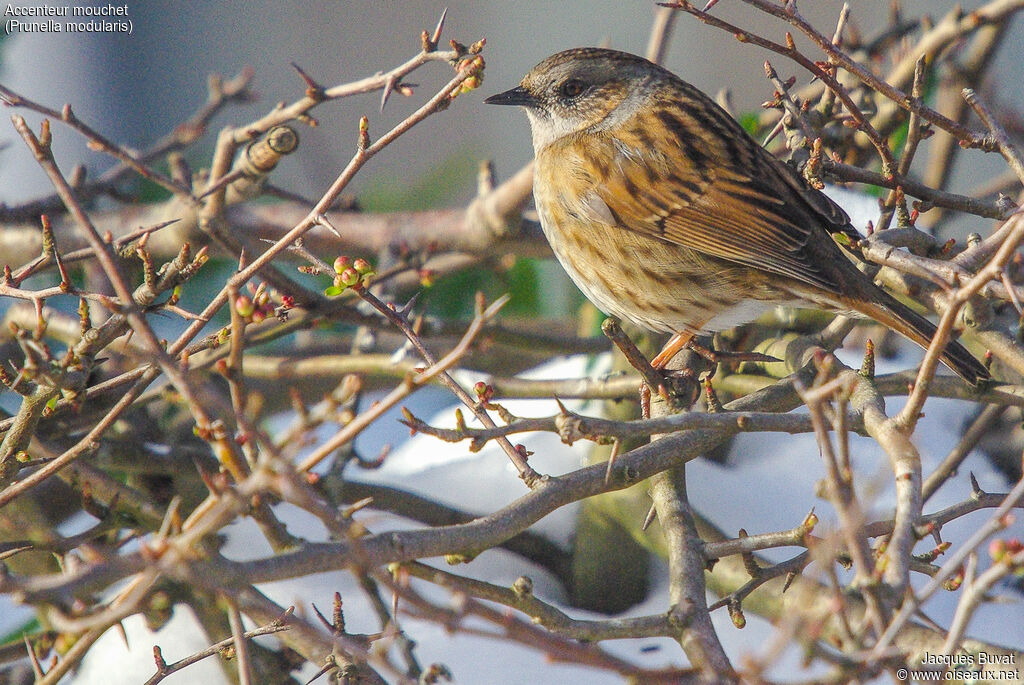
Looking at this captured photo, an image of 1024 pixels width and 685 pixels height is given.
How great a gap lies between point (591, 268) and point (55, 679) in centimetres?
154

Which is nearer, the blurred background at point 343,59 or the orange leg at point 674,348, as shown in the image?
the orange leg at point 674,348

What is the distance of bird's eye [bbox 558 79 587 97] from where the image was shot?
2748 mm

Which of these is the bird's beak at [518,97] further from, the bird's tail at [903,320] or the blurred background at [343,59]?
the blurred background at [343,59]

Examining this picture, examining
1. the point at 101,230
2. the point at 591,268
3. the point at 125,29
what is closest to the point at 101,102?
the point at 125,29

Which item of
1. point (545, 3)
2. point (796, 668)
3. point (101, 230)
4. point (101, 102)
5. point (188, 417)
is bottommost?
point (796, 668)

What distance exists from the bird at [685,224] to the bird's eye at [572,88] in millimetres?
212

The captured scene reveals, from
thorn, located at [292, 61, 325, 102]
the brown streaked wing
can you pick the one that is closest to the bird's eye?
the brown streaked wing

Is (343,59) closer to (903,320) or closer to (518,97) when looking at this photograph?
(518,97)

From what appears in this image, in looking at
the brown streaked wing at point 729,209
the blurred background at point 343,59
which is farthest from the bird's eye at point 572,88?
the blurred background at point 343,59

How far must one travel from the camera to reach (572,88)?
108 inches

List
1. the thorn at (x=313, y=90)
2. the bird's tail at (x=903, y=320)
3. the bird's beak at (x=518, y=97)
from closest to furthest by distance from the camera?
1. the thorn at (x=313, y=90)
2. the bird's tail at (x=903, y=320)
3. the bird's beak at (x=518, y=97)

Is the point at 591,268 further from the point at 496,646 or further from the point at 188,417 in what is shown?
the point at 188,417

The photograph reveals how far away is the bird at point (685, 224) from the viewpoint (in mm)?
2309

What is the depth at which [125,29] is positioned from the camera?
4809mm
